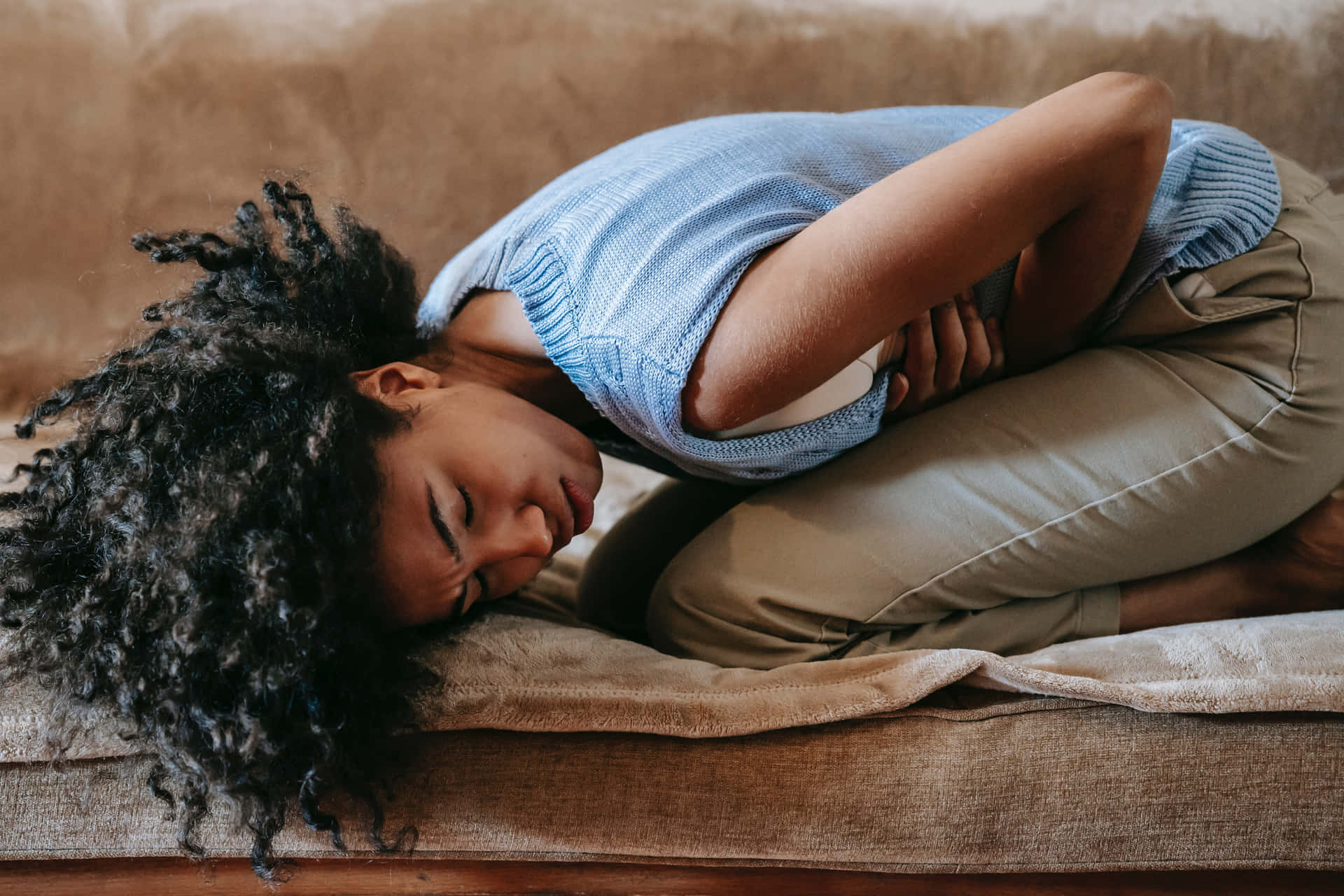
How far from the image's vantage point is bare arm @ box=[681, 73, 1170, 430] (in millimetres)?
673

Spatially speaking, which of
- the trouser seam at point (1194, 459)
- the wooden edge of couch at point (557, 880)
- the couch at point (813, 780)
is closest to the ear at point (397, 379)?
the couch at point (813, 780)

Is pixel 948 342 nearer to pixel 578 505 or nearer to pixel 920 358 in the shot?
pixel 920 358

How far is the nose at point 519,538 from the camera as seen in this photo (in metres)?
0.75

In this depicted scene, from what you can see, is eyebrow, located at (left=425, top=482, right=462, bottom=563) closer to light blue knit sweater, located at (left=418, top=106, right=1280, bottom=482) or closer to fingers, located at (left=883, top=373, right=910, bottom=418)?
light blue knit sweater, located at (left=418, top=106, right=1280, bottom=482)

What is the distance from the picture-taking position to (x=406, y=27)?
1217mm

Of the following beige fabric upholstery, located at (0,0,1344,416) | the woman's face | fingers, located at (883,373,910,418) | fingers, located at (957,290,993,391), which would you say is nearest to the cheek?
the woman's face

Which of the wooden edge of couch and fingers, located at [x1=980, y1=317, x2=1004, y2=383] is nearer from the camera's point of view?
the wooden edge of couch

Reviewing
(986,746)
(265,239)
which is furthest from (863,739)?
(265,239)

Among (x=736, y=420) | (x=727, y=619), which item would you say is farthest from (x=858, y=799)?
(x=736, y=420)

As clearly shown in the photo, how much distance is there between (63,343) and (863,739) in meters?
1.22

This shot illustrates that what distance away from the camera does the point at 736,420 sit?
734mm

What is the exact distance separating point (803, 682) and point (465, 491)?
33cm

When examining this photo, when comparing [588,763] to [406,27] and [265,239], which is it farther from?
[406,27]

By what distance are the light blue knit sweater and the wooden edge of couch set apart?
1.18 feet
